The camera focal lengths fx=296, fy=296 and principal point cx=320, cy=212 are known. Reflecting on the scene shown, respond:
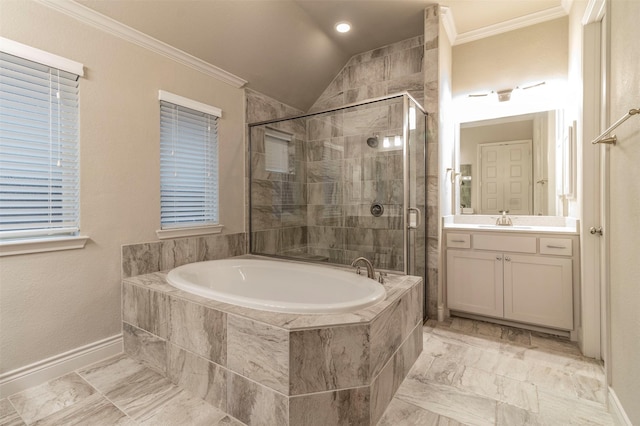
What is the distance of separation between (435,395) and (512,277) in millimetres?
1398

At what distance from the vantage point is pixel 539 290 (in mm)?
2436

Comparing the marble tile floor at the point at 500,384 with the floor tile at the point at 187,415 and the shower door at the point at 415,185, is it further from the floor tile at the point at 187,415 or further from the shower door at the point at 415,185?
the floor tile at the point at 187,415

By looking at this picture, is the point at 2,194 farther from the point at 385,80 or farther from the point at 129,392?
the point at 385,80

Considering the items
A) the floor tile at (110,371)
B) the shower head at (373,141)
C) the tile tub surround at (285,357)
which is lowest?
the floor tile at (110,371)

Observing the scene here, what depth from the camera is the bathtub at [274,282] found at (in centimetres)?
193

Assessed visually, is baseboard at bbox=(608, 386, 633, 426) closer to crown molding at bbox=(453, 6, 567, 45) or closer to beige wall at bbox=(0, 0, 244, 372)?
beige wall at bbox=(0, 0, 244, 372)

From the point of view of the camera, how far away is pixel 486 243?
265 centimetres

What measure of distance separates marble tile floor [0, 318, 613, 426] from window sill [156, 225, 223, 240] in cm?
93

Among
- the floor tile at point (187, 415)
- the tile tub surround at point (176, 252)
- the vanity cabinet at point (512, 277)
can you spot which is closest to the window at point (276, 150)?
the tile tub surround at point (176, 252)

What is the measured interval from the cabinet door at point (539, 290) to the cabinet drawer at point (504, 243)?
69 mm

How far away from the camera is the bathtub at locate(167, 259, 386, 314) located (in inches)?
75.9

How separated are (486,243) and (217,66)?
2928mm

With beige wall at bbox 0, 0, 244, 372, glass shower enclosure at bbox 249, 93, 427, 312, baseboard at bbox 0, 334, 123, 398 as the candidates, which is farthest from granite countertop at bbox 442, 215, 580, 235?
baseboard at bbox 0, 334, 123, 398

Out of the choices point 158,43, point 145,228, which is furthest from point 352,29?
point 145,228
